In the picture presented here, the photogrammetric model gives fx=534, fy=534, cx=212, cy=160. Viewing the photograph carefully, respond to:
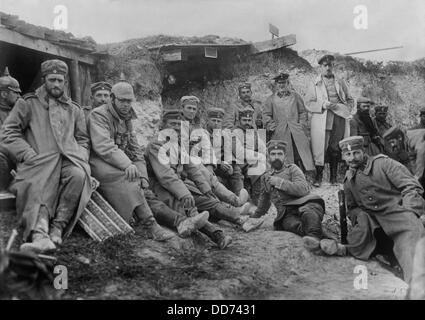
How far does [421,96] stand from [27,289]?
11.6 m

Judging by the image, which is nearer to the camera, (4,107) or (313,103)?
(4,107)

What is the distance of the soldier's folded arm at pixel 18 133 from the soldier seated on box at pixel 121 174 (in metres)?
0.74

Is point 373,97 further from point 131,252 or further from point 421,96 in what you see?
point 131,252

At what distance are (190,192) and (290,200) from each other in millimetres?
1258

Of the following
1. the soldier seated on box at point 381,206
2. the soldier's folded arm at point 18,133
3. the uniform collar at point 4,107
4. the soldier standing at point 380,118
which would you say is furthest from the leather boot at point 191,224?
the soldier standing at point 380,118

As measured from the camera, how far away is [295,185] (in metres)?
6.64

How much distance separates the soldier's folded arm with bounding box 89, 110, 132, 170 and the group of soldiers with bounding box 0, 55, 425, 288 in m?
0.01

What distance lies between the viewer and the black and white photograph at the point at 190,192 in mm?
4785

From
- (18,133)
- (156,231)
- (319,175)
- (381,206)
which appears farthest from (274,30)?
(18,133)

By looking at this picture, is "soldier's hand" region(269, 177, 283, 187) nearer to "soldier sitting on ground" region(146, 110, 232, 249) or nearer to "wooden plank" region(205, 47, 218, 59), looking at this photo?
"soldier sitting on ground" region(146, 110, 232, 249)

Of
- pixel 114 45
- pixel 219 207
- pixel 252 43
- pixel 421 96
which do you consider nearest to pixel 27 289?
pixel 219 207

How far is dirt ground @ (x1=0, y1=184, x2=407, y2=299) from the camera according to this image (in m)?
4.65

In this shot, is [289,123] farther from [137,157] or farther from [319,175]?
[137,157]
